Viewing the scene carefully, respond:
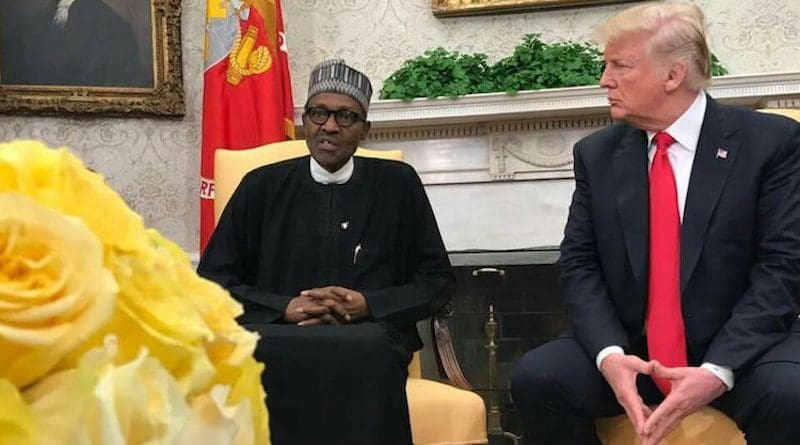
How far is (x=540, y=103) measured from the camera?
13.4ft

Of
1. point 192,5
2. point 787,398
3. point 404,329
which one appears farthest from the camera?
point 192,5

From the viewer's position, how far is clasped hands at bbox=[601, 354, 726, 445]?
194 cm

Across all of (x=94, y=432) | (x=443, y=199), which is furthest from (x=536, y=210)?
(x=94, y=432)

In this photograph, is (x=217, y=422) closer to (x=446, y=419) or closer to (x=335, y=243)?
(x=446, y=419)

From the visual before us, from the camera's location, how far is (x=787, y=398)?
1.90 m

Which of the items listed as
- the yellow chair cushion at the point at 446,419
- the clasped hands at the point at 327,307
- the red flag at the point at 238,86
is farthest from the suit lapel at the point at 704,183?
the red flag at the point at 238,86

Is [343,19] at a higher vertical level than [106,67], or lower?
higher

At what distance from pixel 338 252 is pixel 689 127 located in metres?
1.23

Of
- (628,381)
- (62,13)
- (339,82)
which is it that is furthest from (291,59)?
(628,381)

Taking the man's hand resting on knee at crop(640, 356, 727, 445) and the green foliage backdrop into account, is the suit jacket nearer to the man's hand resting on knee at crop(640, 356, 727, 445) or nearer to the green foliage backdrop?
the man's hand resting on knee at crop(640, 356, 727, 445)

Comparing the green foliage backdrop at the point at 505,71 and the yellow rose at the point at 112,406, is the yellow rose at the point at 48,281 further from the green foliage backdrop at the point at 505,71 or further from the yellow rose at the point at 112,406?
the green foliage backdrop at the point at 505,71

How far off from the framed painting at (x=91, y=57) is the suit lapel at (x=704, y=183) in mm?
3100

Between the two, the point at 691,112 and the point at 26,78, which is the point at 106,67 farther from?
the point at 691,112

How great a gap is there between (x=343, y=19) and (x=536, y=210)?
1.54 m
